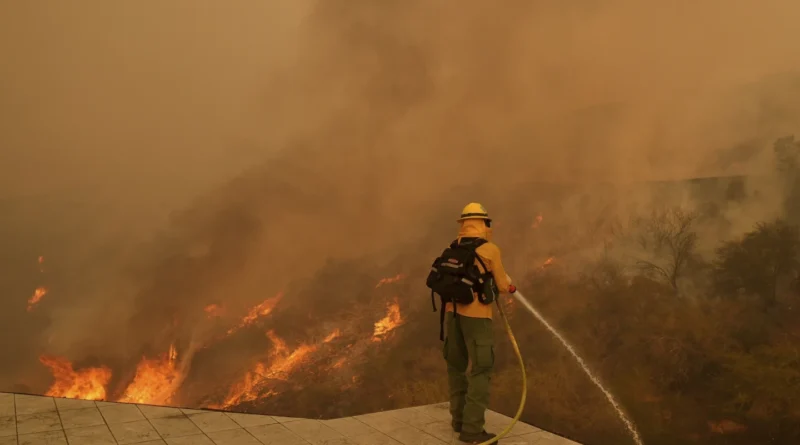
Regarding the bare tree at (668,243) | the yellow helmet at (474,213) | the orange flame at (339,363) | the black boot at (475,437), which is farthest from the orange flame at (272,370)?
the yellow helmet at (474,213)

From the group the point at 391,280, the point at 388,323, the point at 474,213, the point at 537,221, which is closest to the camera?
the point at 474,213

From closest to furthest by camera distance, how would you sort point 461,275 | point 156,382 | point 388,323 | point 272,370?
point 461,275, point 388,323, point 272,370, point 156,382

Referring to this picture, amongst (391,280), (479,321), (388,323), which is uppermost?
(391,280)

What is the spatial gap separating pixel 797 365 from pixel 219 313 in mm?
20815

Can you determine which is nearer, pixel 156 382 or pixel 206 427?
pixel 206 427

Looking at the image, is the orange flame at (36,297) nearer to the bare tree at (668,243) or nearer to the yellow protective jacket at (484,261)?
the yellow protective jacket at (484,261)

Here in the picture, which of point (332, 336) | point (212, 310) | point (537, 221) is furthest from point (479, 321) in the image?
point (212, 310)

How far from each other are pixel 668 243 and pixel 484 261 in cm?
1377

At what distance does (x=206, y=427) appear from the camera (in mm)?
4203

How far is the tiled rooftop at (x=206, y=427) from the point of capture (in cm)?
393

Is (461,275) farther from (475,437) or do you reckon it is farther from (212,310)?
(212,310)

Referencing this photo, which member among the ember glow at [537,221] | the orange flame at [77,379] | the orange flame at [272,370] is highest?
the ember glow at [537,221]

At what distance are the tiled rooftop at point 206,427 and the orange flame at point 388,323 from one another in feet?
46.2

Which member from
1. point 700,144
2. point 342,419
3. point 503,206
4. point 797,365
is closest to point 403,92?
point 503,206
